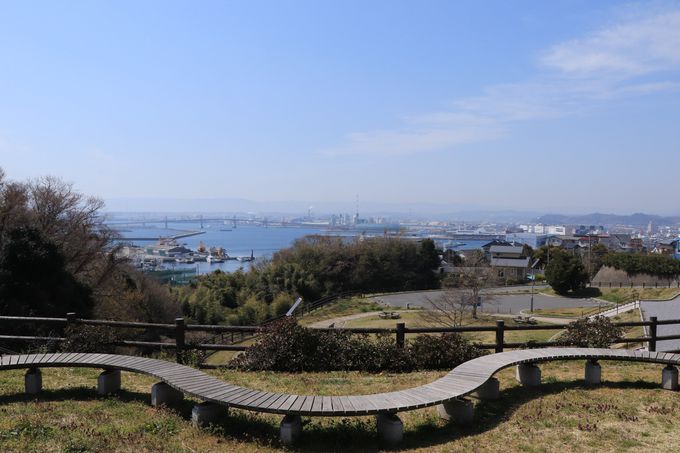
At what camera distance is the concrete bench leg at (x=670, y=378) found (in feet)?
23.6

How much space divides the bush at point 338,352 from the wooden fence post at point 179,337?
93cm

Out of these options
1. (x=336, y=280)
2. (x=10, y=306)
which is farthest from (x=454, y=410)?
(x=336, y=280)

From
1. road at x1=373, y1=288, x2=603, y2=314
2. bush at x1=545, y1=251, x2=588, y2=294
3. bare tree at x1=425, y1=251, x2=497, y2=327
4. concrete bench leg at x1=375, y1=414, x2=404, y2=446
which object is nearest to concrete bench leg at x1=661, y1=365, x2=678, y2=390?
concrete bench leg at x1=375, y1=414, x2=404, y2=446

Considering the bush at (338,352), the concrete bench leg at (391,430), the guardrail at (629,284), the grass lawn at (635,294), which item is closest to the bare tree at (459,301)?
the grass lawn at (635,294)

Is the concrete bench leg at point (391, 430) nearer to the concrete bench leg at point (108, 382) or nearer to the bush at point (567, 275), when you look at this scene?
the concrete bench leg at point (108, 382)

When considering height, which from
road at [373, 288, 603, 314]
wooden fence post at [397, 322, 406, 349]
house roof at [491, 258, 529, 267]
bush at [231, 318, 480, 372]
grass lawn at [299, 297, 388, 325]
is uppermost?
wooden fence post at [397, 322, 406, 349]

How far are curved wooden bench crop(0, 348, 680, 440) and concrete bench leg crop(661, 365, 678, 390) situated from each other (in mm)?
102

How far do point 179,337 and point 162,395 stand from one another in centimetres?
238

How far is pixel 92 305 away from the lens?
18672 millimetres

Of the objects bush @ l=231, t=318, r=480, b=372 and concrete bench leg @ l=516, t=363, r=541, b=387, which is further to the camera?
bush @ l=231, t=318, r=480, b=372

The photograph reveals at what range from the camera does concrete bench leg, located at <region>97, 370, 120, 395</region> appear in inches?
263

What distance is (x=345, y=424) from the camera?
223 inches

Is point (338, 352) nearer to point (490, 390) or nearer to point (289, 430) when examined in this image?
point (490, 390)

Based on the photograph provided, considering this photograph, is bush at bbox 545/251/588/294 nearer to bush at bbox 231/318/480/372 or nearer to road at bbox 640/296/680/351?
road at bbox 640/296/680/351
